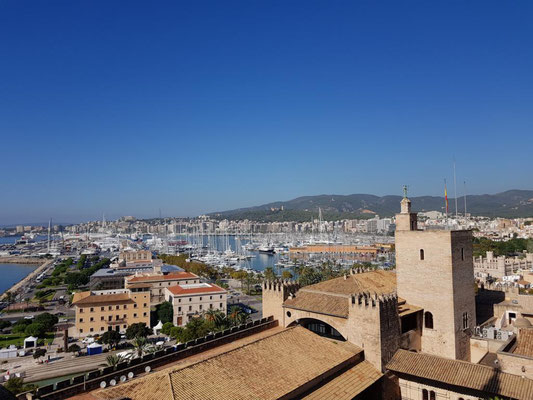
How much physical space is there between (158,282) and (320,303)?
157ft

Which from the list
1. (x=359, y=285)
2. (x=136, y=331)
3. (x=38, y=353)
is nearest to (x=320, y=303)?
(x=359, y=285)

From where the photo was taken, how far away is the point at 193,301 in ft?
172

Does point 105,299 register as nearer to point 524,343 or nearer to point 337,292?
point 337,292

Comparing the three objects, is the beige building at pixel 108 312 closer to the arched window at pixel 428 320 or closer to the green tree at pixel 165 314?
the green tree at pixel 165 314

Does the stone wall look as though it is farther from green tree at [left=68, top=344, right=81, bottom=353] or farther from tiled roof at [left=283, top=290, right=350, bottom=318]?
green tree at [left=68, top=344, right=81, bottom=353]

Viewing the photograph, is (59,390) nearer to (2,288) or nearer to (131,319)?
(131,319)

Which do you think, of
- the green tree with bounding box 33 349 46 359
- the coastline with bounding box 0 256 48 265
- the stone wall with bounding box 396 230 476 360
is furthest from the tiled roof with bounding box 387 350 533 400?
the coastline with bounding box 0 256 48 265

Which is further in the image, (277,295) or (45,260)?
(45,260)

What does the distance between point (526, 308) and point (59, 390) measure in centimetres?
2812

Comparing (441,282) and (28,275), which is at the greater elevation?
(441,282)

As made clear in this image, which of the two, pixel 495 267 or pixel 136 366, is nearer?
pixel 136 366

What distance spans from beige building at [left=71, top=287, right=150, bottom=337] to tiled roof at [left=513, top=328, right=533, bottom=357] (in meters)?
43.8

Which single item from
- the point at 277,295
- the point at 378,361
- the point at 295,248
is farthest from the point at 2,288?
the point at 378,361

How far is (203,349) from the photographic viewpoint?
57.4 ft
